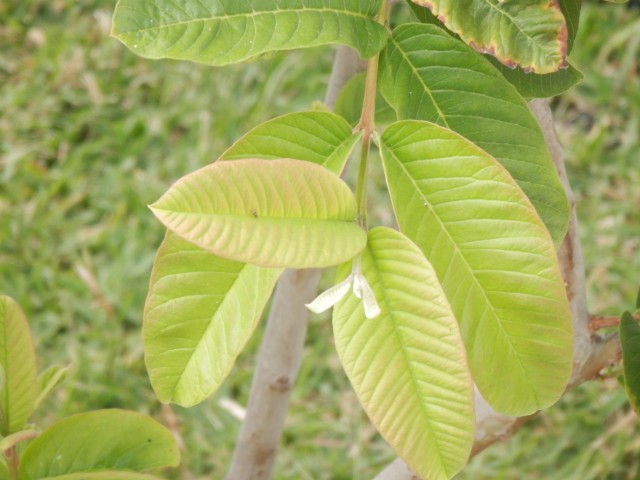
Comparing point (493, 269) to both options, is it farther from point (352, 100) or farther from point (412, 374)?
point (352, 100)

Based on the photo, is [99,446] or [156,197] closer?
[99,446]

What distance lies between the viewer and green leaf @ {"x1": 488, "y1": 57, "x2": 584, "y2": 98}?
626 mm

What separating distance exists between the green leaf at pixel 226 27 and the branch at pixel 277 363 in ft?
1.04

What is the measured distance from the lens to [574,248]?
83 cm

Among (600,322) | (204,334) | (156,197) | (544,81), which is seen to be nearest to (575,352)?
(600,322)

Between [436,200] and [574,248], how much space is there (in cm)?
33

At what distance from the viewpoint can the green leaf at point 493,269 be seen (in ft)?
1.73

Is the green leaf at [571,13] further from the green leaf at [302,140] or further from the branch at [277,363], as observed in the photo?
the branch at [277,363]

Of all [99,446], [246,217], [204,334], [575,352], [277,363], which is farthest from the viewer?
[277,363]

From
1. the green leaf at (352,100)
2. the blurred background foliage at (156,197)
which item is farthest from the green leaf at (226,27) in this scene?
the blurred background foliage at (156,197)

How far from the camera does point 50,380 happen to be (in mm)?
766

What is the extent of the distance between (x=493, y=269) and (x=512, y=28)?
165 millimetres

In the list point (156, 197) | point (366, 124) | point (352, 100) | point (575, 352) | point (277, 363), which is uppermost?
point (366, 124)

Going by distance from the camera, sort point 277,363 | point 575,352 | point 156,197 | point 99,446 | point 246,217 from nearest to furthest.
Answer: point 246,217 → point 99,446 → point 575,352 → point 277,363 → point 156,197
